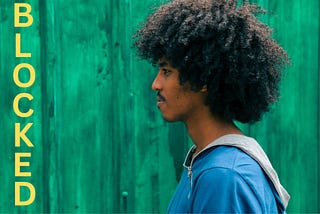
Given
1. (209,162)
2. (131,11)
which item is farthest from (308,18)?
(209,162)

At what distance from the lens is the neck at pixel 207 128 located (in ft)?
7.69

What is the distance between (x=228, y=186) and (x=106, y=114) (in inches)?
57.9

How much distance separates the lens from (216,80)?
2.32m

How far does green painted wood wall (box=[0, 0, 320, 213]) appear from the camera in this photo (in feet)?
11.2

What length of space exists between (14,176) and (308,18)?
5.22ft

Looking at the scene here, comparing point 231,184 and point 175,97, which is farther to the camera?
point 175,97

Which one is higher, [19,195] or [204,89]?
[204,89]

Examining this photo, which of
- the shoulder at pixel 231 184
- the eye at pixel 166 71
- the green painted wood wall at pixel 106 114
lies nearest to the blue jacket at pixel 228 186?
the shoulder at pixel 231 184

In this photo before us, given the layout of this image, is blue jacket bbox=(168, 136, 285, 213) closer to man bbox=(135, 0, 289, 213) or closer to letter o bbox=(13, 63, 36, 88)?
Answer: man bbox=(135, 0, 289, 213)

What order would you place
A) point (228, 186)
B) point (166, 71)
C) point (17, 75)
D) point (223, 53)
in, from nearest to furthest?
point (228, 186) < point (223, 53) < point (166, 71) < point (17, 75)

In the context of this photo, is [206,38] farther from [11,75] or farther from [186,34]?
[11,75]

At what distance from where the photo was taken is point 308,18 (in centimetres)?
348

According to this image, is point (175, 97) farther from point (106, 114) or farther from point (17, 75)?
point (17, 75)

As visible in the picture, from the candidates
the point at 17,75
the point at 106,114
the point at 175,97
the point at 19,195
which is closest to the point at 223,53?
the point at 175,97
